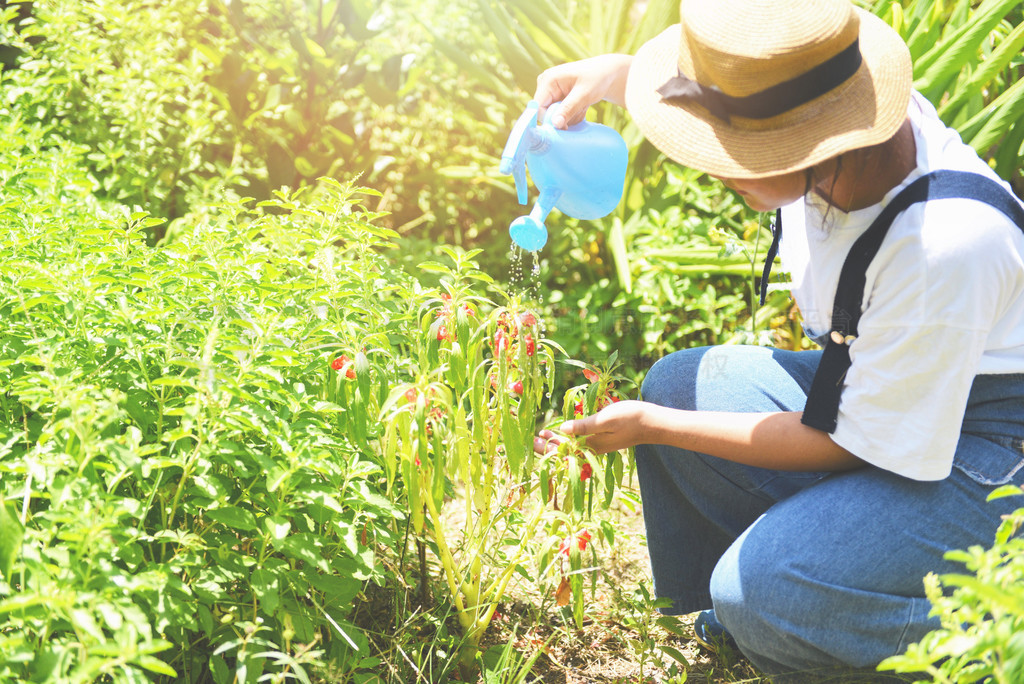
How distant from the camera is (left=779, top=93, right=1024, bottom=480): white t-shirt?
1307 millimetres

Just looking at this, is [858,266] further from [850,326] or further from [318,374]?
[318,374]

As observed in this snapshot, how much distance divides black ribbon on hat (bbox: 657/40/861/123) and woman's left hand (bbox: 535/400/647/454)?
53cm

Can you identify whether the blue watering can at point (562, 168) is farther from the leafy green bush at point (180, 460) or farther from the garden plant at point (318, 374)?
the leafy green bush at point (180, 460)

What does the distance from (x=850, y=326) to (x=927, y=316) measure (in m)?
0.17

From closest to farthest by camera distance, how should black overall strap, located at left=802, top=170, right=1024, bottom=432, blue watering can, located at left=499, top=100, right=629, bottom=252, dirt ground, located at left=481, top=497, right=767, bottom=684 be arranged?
black overall strap, located at left=802, top=170, right=1024, bottom=432 → blue watering can, located at left=499, top=100, right=629, bottom=252 → dirt ground, located at left=481, top=497, right=767, bottom=684

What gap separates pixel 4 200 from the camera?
1959 mm

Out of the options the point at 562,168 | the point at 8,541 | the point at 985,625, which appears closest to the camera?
the point at 985,625

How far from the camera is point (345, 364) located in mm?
1439

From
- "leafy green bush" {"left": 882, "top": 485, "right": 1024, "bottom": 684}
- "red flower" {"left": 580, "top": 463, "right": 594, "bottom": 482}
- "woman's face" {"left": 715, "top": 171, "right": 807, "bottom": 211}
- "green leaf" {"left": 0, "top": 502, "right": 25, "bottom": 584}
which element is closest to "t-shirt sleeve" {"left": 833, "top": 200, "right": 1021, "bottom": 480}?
"woman's face" {"left": 715, "top": 171, "right": 807, "bottom": 211}

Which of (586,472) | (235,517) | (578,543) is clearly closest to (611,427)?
(586,472)

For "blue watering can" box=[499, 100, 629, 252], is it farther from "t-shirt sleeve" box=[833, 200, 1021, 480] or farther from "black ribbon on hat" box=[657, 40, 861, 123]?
"t-shirt sleeve" box=[833, 200, 1021, 480]

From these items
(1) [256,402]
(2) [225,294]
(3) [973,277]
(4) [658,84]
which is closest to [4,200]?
(2) [225,294]

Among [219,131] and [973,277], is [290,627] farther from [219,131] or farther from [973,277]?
[219,131]

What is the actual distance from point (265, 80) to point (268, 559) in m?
2.49
